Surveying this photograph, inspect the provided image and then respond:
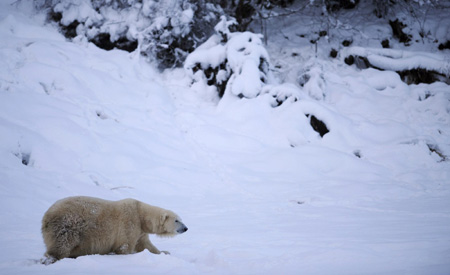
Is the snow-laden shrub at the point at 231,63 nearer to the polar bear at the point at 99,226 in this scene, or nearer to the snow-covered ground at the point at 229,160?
the snow-covered ground at the point at 229,160

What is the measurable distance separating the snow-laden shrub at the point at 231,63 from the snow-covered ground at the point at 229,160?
0.45 metres

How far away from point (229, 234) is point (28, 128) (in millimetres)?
5463

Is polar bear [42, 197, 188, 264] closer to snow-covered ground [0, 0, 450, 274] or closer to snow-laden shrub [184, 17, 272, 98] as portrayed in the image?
snow-covered ground [0, 0, 450, 274]

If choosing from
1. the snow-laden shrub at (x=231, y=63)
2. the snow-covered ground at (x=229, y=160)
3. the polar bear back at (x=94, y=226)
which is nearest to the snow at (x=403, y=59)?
the snow-covered ground at (x=229, y=160)

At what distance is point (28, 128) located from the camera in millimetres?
7496

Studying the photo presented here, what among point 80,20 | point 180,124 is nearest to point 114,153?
point 180,124

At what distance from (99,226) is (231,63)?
31.6 feet

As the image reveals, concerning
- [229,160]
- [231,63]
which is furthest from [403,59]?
[229,160]

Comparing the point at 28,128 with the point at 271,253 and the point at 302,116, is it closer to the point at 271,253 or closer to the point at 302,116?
the point at 271,253

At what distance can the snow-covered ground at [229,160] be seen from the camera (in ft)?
11.0

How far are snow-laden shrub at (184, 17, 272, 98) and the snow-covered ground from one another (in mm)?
454

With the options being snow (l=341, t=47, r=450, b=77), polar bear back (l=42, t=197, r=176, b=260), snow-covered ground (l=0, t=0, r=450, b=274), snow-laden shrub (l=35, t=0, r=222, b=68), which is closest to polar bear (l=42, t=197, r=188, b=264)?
polar bear back (l=42, t=197, r=176, b=260)

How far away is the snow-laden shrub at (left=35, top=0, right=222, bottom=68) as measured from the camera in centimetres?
1409

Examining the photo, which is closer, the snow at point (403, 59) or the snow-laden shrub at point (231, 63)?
the snow-laden shrub at point (231, 63)
